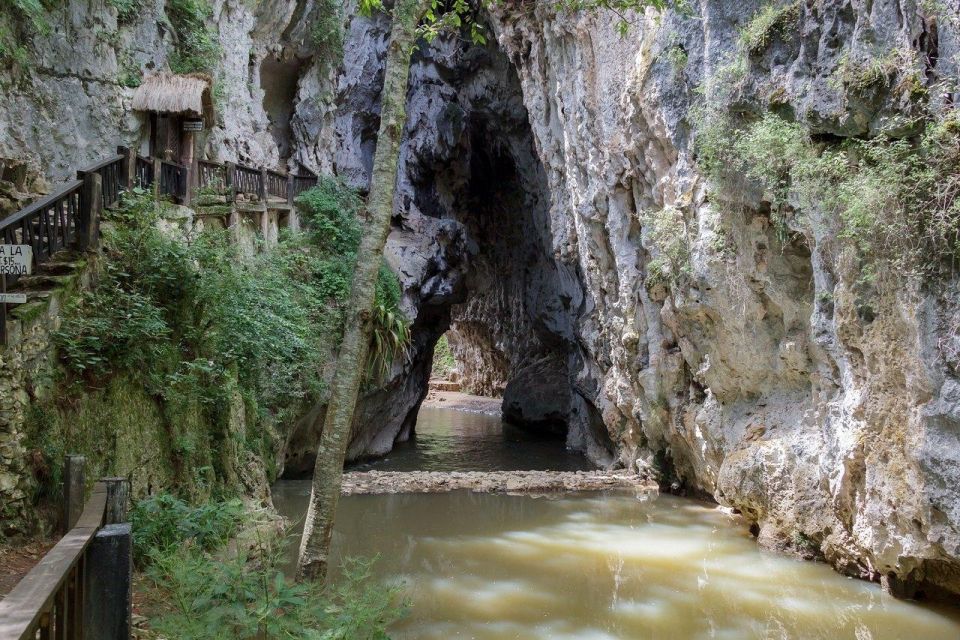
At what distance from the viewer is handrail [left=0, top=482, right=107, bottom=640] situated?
70.2 inches

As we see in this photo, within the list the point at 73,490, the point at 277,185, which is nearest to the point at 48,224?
the point at 73,490

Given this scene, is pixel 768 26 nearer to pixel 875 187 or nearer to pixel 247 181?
pixel 875 187

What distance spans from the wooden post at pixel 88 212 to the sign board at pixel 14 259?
1923 mm

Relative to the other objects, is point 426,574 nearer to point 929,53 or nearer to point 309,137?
point 929,53

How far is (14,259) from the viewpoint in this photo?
14.8ft

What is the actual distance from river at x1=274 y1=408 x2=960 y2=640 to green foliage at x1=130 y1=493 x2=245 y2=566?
1861 mm

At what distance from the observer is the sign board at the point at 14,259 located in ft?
14.7

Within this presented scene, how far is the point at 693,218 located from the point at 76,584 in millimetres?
10171

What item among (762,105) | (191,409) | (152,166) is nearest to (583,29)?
(762,105)

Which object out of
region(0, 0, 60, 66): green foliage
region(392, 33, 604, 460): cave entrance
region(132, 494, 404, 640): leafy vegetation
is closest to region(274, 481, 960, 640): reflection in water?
region(132, 494, 404, 640): leafy vegetation

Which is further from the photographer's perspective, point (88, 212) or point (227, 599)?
point (88, 212)

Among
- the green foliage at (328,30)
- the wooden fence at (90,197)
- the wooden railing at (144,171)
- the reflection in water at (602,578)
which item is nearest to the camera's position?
A: the wooden fence at (90,197)

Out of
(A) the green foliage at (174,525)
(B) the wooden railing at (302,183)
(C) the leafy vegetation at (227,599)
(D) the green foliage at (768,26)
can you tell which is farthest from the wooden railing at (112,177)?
(B) the wooden railing at (302,183)

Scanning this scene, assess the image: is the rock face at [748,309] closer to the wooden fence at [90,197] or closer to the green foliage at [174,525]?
the green foliage at [174,525]
